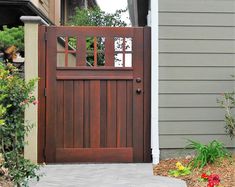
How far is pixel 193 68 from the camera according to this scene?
19.1 feet

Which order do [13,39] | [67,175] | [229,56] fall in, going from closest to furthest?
1. [67,175]
2. [229,56]
3. [13,39]

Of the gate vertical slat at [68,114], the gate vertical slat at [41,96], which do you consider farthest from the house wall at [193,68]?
the gate vertical slat at [41,96]

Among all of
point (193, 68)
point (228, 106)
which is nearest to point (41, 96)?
point (193, 68)

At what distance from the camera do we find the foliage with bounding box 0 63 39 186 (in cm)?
390

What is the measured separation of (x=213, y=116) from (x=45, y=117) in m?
2.13

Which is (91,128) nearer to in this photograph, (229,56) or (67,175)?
(67,175)

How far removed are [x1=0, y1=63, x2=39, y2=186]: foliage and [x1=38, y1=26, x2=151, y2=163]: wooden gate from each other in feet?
6.25

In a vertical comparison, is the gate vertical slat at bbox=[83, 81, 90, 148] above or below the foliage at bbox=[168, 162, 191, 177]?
above

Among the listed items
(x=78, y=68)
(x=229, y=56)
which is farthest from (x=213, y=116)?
(x=78, y=68)

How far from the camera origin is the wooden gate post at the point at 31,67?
5816 millimetres

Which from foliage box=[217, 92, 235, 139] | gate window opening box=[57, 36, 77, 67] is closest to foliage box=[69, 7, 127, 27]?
gate window opening box=[57, 36, 77, 67]

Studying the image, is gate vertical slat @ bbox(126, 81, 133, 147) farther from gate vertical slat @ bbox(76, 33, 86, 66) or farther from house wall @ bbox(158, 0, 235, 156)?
gate vertical slat @ bbox(76, 33, 86, 66)

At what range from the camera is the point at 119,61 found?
6070mm

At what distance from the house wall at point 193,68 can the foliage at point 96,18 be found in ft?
29.6
